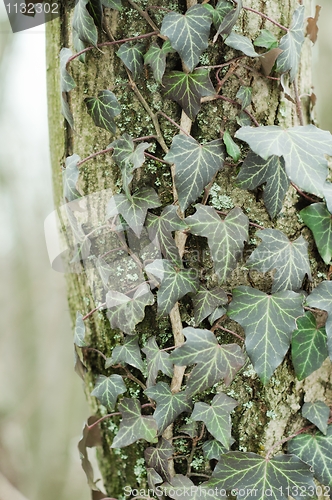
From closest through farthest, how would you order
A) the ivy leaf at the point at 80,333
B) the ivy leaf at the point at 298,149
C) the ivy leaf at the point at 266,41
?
the ivy leaf at the point at 298,149 → the ivy leaf at the point at 266,41 → the ivy leaf at the point at 80,333

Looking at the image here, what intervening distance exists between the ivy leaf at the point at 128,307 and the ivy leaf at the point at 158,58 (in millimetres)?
398

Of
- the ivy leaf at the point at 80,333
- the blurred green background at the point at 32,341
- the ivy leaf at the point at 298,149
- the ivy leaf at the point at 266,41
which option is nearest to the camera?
the ivy leaf at the point at 298,149

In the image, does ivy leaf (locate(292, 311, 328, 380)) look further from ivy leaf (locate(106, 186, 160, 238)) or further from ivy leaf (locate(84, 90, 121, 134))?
ivy leaf (locate(84, 90, 121, 134))

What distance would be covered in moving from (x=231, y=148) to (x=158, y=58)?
0.69 ft

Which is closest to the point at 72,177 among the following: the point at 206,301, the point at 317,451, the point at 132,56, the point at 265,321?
the point at 132,56

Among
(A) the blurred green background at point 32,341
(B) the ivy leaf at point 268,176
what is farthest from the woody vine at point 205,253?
(A) the blurred green background at point 32,341

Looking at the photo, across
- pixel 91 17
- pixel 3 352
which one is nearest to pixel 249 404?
pixel 91 17

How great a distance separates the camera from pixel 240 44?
66 cm

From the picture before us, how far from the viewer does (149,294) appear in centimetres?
72

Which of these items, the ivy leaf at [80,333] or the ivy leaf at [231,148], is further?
the ivy leaf at [80,333]

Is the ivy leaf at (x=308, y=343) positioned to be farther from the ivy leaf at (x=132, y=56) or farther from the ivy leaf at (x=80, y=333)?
the ivy leaf at (x=132, y=56)

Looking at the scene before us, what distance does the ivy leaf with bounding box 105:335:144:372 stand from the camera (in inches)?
29.8

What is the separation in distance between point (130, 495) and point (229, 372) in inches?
17.6

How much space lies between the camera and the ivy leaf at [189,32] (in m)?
0.62
